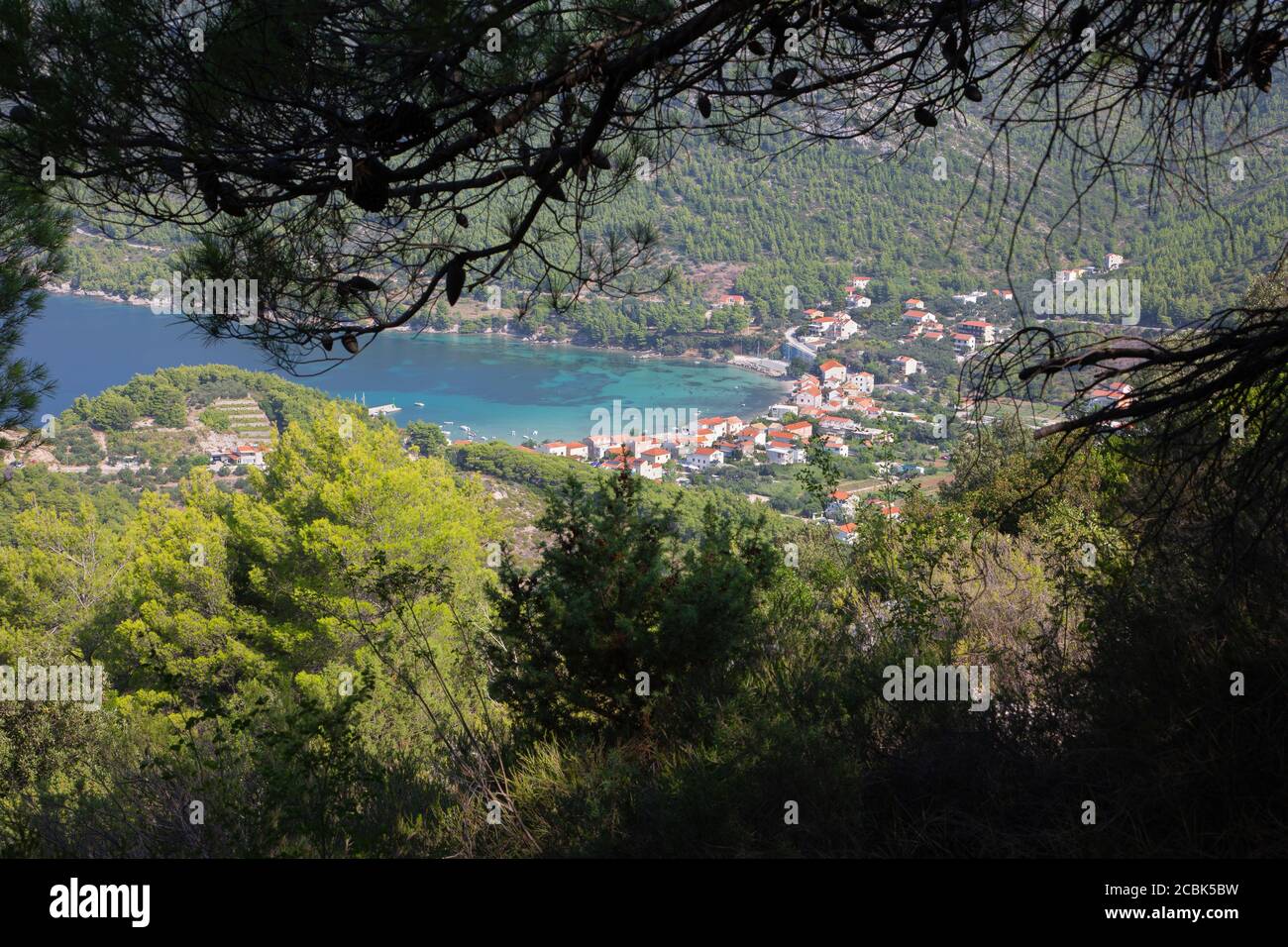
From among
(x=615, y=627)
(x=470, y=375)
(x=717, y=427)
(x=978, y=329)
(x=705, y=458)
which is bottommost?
(x=615, y=627)

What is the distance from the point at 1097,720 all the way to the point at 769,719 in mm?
855

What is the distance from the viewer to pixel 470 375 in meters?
60.9

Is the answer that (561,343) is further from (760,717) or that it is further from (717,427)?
(760,717)

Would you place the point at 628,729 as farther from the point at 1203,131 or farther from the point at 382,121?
the point at 1203,131

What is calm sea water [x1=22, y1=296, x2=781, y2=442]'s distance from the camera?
48.1m

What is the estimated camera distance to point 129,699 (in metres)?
10.6

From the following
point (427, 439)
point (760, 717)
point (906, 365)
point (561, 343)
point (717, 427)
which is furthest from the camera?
point (561, 343)

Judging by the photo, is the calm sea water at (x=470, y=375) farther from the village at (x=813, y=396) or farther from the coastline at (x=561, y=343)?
the village at (x=813, y=396)

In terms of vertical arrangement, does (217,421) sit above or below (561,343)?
below

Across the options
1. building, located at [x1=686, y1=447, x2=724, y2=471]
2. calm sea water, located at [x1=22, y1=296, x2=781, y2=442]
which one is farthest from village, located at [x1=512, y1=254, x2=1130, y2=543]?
calm sea water, located at [x1=22, y1=296, x2=781, y2=442]

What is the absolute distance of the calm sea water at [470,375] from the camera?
4809cm

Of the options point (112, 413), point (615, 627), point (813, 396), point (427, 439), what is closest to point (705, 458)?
point (427, 439)
